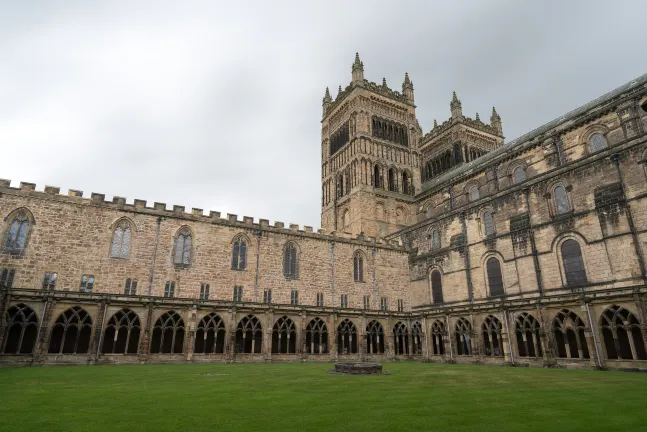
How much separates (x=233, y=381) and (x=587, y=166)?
29.2m

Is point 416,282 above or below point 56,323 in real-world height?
above

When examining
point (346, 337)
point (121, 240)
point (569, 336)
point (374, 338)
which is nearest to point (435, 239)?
point (374, 338)

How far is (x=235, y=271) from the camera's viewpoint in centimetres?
3366

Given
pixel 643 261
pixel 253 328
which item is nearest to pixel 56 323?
pixel 253 328

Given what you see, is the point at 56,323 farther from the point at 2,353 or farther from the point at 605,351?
the point at 605,351

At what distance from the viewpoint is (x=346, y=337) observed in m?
32.0

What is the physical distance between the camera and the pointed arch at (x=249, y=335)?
28141 mm

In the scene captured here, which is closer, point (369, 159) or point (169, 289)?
point (169, 289)

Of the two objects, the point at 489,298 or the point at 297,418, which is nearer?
the point at 297,418

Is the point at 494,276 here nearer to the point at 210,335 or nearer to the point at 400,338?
the point at 400,338

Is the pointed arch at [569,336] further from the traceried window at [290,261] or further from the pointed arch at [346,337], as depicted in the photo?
the traceried window at [290,261]

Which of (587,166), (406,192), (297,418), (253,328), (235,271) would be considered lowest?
(297,418)

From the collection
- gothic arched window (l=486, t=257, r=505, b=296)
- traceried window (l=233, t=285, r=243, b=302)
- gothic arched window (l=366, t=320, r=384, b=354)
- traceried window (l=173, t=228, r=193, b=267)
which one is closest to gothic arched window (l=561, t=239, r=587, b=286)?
gothic arched window (l=486, t=257, r=505, b=296)

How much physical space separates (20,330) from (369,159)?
41128 mm
